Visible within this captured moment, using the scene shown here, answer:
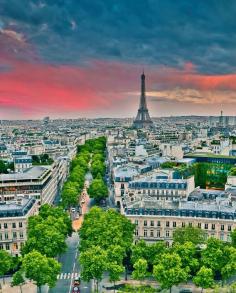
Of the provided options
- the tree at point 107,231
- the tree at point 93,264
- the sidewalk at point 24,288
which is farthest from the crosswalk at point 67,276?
the tree at point 93,264

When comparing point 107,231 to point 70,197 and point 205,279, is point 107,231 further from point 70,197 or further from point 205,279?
point 70,197

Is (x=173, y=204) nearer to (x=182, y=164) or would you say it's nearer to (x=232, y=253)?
(x=232, y=253)

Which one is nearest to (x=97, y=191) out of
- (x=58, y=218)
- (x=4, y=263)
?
(x=58, y=218)

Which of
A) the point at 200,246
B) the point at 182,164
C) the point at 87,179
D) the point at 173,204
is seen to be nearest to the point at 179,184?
the point at 173,204

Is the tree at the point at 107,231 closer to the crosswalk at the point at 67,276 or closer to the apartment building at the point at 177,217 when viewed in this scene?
the apartment building at the point at 177,217

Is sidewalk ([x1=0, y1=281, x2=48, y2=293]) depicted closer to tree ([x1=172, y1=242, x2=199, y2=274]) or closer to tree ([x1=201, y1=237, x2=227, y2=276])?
tree ([x1=172, y1=242, x2=199, y2=274])

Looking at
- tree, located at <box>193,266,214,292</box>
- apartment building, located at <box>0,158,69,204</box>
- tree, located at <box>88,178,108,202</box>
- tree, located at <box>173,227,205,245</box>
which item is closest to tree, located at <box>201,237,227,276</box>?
tree, located at <box>193,266,214,292</box>
